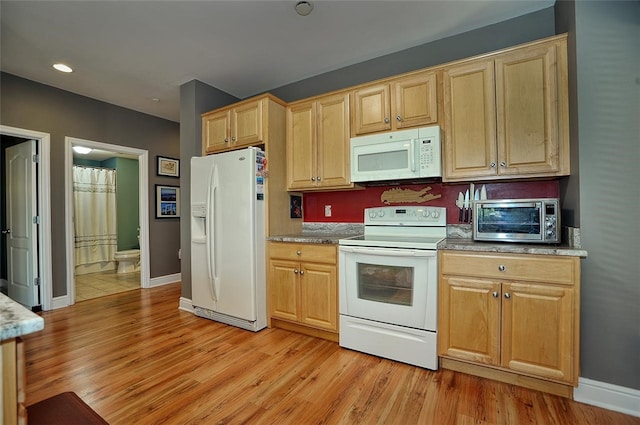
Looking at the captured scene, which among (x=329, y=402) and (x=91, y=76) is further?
(x=91, y=76)

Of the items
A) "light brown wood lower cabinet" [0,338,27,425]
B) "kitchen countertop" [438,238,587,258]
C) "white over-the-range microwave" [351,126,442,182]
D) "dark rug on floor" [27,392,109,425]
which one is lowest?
"dark rug on floor" [27,392,109,425]

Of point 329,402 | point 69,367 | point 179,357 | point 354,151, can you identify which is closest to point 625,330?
point 329,402

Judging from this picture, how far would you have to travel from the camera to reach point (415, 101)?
7.99ft

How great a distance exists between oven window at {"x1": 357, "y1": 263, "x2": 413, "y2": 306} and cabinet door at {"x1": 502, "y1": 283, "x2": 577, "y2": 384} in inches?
24.0

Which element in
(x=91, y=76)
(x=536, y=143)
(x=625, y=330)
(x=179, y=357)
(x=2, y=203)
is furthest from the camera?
(x=2, y=203)

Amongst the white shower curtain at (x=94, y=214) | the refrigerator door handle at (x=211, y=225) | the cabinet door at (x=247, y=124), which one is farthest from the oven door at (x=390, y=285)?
the white shower curtain at (x=94, y=214)

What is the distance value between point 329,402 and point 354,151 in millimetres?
1906

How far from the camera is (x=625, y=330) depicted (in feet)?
5.52

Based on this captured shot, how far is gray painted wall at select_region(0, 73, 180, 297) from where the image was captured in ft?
10.7

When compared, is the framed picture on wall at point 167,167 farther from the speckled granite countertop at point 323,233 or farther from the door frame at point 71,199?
the speckled granite countertop at point 323,233

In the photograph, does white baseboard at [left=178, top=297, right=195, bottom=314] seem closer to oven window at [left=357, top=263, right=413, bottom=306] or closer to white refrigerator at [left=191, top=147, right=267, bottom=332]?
white refrigerator at [left=191, top=147, right=267, bottom=332]

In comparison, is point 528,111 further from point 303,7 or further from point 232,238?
Result: point 232,238

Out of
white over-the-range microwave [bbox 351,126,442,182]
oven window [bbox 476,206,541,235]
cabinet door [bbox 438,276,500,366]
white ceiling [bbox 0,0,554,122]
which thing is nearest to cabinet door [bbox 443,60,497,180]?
white over-the-range microwave [bbox 351,126,442,182]

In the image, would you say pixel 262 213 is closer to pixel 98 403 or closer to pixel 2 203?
pixel 98 403
